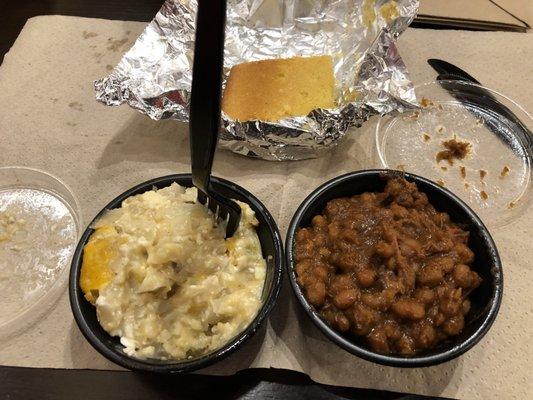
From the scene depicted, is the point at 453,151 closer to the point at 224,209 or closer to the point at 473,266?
the point at 473,266

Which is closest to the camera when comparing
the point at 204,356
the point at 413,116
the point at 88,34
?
the point at 204,356

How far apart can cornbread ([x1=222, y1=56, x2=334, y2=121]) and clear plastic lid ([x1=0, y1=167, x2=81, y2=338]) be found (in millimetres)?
641

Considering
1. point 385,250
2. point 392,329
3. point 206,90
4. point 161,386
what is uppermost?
point 206,90

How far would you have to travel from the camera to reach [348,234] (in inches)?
45.1

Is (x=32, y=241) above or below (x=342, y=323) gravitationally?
below

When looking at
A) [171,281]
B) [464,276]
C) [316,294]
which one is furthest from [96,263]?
[464,276]

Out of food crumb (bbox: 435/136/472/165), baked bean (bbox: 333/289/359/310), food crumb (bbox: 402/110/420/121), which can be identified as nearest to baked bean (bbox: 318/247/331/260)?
baked bean (bbox: 333/289/359/310)

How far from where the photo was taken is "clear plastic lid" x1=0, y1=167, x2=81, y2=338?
1.28m

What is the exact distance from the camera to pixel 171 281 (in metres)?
1.06

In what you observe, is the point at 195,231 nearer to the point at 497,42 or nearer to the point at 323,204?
the point at 323,204

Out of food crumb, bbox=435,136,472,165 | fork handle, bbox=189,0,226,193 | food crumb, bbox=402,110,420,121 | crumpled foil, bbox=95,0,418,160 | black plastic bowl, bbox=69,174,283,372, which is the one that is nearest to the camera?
fork handle, bbox=189,0,226,193

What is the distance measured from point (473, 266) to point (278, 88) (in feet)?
2.80

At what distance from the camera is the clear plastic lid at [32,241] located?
1.28 meters

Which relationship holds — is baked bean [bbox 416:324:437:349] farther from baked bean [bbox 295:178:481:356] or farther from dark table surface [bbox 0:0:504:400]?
dark table surface [bbox 0:0:504:400]
